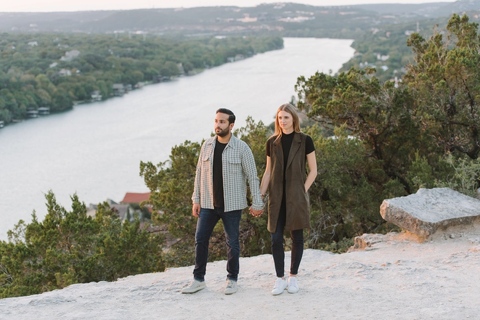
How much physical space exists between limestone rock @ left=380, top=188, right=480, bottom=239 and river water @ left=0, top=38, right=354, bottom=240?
16.3m

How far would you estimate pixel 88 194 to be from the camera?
3052cm

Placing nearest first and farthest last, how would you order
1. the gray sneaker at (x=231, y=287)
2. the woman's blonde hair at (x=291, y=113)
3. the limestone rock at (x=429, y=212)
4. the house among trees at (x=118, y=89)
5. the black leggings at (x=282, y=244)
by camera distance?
the woman's blonde hair at (x=291, y=113) < the black leggings at (x=282, y=244) < the gray sneaker at (x=231, y=287) < the limestone rock at (x=429, y=212) < the house among trees at (x=118, y=89)

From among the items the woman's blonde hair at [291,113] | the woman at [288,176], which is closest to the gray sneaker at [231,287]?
the woman at [288,176]

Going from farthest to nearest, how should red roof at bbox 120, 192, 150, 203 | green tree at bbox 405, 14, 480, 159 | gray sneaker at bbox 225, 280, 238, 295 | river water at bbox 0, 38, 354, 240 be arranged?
river water at bbox 0, 38, 354, 240 < red roof at bbox 120, 192, 150, 203 < green tree at bbox 405, 14, 480, 159 < gray sneaker at bbox 225, 280, 238, 295

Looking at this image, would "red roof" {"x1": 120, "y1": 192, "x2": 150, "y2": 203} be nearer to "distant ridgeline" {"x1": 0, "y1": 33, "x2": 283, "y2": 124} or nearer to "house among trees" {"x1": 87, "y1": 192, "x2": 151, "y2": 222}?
"house among trees" {"x1": 87, "y1": 192, "x2": 151, "y2": 222}

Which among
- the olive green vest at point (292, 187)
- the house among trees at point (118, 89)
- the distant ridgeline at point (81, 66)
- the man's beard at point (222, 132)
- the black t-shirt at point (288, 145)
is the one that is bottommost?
the house among trees at point (118, 89)

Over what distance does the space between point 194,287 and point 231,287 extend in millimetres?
265

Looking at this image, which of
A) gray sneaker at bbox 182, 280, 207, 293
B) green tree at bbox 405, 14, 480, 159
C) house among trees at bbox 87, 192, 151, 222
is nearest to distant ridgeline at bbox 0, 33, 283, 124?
house among trees at bbox 87, 192, 151, 222

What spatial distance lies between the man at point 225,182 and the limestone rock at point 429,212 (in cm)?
224

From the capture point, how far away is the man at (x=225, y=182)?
4141 millimetres

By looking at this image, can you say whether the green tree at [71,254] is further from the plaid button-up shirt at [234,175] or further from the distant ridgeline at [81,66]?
the distant ridgeline at [81,66]

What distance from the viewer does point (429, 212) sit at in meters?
5.99

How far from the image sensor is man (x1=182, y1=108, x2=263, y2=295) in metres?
4.14

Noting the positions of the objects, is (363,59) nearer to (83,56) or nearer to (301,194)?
(83,56)
